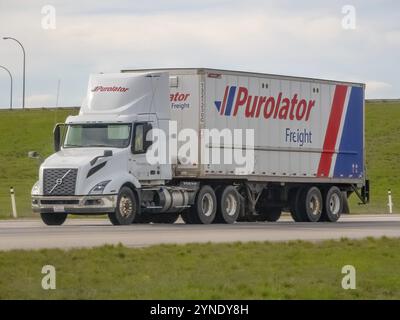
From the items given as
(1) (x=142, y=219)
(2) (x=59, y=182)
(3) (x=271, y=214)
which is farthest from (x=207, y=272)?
(3) (x=271, y=214)

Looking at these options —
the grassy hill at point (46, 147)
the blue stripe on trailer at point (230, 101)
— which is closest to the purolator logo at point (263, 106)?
the blue stripe on trailer at point (230, 101)

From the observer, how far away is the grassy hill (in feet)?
256

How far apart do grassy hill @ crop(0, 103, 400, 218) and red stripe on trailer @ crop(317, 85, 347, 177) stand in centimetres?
1712

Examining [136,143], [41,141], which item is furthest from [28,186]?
[136,143]

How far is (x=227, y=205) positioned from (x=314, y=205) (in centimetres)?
429

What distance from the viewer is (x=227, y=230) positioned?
103 feet

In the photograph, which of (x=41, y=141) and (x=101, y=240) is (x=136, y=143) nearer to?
(x=101, y=240)

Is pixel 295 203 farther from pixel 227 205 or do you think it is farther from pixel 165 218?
pixel 165 218

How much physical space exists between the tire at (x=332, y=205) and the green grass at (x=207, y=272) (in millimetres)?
15548

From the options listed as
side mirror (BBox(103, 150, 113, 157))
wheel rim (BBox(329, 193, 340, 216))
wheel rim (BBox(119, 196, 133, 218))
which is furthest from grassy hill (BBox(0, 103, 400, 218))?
side mirror (BBox(103, 150, 113, 157))

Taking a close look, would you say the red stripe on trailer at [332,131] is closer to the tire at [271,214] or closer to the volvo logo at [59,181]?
the tire at [271,214]

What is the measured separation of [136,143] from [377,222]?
8222mm

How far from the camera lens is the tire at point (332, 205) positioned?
133 ft

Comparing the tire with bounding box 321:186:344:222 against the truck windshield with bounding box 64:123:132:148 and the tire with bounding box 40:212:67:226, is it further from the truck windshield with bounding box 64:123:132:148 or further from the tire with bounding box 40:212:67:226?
the tire with bounding box 40:212:67:226
